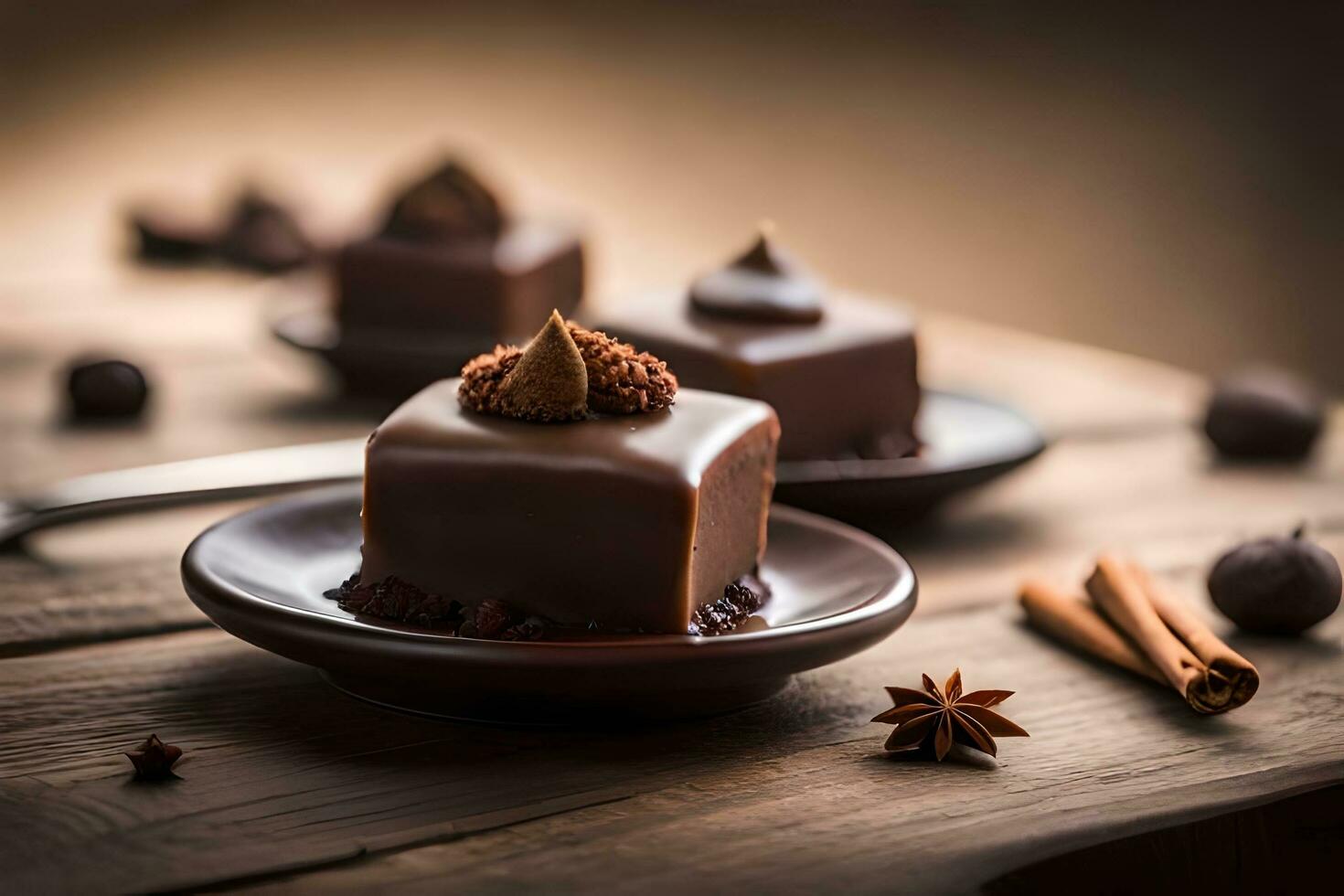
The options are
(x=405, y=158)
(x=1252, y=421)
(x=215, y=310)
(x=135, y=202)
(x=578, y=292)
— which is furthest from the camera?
(x=405, y=158)

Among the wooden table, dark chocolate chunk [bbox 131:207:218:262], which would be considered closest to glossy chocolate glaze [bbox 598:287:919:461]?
the wooden table

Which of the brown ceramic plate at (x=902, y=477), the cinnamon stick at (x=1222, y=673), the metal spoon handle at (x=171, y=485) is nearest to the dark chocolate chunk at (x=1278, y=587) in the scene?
the cinnamon stick at (x=1222, y=673)

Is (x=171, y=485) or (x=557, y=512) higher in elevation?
(x=557, y=512)

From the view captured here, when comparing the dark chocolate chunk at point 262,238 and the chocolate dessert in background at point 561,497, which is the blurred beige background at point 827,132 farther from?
the chocolate dessert in background at point 561,497

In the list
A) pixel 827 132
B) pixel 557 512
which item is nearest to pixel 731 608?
pixel 557 512

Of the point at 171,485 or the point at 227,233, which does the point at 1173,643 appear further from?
the point at 227,233

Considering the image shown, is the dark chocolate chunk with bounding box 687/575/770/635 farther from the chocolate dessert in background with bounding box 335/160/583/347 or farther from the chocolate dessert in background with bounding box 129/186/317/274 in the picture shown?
the chocolate dessert in background with bounding box 129/186/317/274

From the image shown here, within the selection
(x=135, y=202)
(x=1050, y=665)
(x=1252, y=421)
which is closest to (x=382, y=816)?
(x=1050, y=665)

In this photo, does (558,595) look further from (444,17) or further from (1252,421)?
(444,17)
